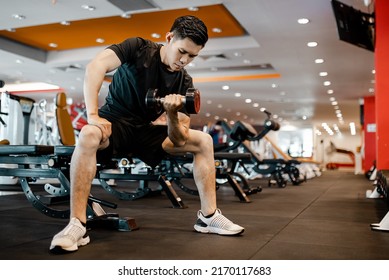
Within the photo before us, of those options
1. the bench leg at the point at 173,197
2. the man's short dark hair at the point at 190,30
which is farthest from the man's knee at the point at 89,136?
the bench leg at the point at 173,197

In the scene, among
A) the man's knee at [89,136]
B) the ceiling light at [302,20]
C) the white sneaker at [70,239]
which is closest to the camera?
the white sneaker at [70,239]

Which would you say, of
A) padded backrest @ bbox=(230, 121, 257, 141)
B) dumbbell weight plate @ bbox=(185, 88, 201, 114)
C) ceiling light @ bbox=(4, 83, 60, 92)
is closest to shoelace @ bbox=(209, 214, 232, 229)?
dumbbell weight plate @ bbox=(185, 88, 201, 114)

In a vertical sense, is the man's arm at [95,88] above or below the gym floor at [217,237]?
above

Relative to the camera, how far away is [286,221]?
249 centimetres

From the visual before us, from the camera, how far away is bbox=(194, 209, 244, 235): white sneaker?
190 centimetres

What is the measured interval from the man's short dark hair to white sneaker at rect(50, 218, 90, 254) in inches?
35.9

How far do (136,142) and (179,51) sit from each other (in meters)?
0.50

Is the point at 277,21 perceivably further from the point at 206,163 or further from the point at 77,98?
the point at 77,98

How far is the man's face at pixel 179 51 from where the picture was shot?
179cm

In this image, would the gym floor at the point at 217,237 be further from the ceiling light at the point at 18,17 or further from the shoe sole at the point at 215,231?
the ceiling light at the point at 18,17

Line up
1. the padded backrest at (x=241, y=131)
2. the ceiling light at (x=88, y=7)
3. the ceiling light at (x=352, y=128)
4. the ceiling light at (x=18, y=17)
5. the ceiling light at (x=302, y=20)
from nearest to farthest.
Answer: the padded backrest at (x=241, y=131) → the ceiling light at (x=88, y=7) → the ceiling light at (x=302, y=20) → the ceiling light at (x=18, y=17) → the ceiling light at (x=352, y=128)

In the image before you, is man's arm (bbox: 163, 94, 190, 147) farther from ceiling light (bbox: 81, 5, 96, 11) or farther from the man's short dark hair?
ceiling light (bbox: 81, 5, 96, 11)

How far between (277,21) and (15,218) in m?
4.84

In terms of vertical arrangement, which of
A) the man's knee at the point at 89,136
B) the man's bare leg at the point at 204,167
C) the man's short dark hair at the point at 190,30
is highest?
the man's short dark hair at the point at 190,30
